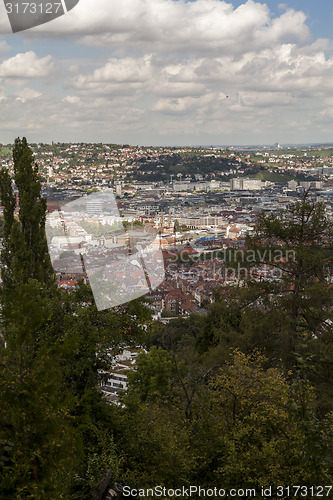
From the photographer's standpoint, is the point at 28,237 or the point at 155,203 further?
the point at 155,203

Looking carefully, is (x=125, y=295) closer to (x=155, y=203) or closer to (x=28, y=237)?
(x=28, y=237)

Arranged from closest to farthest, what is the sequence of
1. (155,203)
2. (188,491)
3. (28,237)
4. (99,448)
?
(188,491)
(99,448)
(28,237)
(155,203)

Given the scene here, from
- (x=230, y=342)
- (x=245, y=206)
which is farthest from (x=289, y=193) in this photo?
(x=230, y=342)

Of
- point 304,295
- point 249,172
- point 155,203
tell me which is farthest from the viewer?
point 249,172

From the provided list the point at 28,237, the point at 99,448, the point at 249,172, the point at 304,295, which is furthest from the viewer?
the point at 249,172

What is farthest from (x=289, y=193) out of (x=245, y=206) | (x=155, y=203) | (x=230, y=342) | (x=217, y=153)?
(x=230, y=342)

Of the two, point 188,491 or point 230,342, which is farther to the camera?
point 230,342

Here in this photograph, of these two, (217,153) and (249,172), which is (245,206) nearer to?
(249,172)

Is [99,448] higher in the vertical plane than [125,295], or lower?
lower

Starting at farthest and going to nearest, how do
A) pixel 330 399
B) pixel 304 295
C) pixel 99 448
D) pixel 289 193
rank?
pixel 289 193
pixel 304 295
pixel 330 399
pixel 99 448
